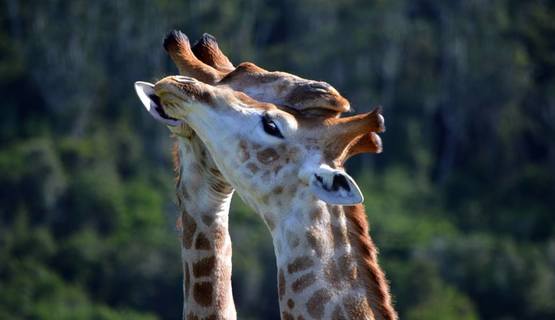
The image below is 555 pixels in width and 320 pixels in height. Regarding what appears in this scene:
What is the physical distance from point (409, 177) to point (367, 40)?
15.0 feet

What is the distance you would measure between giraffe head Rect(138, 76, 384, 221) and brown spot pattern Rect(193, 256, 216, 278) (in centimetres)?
49

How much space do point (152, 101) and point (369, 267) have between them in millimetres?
1137

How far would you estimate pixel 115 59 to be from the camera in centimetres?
6066

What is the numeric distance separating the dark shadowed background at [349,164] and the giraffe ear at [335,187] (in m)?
41.4

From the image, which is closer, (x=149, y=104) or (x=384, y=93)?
(x=149, y=104)

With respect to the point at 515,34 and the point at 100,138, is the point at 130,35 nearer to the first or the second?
the point at 100,138

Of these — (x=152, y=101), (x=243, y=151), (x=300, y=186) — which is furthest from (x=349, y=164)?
(x=300, y=186)

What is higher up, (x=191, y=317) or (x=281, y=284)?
(x=281, y=284)

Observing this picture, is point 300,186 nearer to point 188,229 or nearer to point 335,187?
point 335,187

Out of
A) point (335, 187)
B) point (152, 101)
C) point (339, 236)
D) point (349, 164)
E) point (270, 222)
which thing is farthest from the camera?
point (349, 164)

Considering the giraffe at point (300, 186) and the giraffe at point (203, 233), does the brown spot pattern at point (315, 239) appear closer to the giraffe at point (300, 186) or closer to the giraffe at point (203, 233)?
the giraffe at point (300, 186)

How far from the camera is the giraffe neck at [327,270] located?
6.37 m

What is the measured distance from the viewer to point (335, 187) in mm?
6348

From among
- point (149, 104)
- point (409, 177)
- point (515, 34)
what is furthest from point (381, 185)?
point (149, 104)
